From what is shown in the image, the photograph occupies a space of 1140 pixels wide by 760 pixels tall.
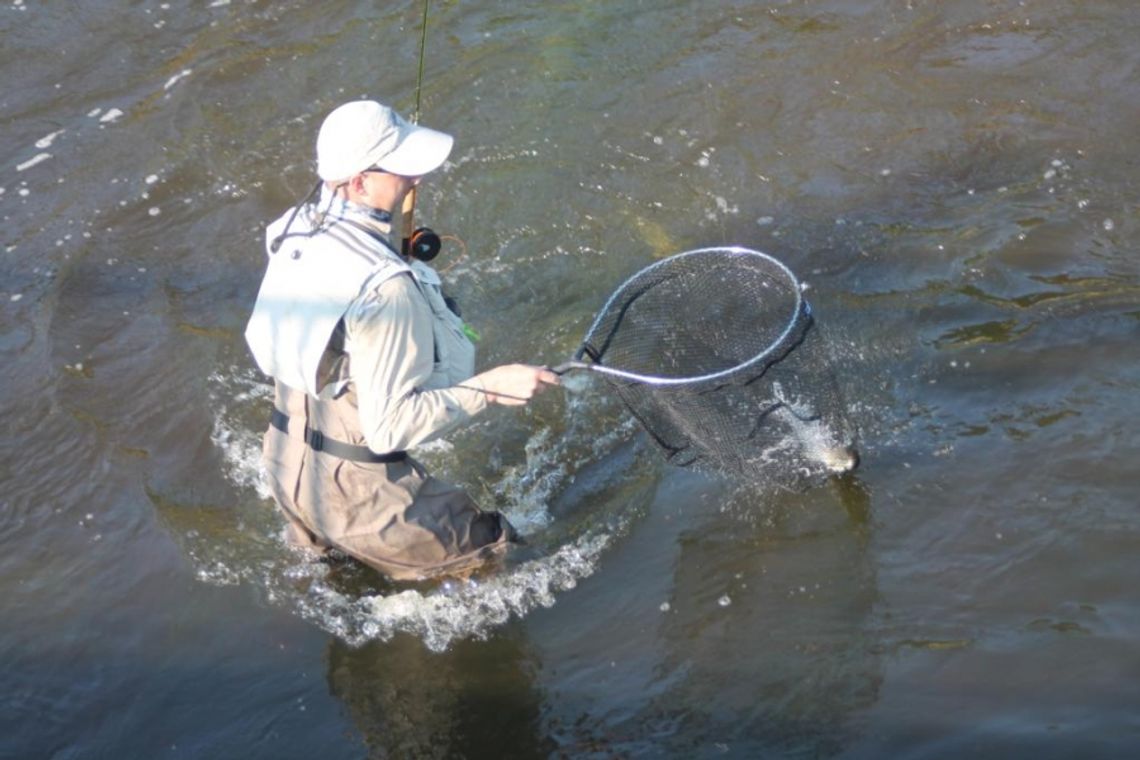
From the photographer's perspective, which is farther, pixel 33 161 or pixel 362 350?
pixel 33 161

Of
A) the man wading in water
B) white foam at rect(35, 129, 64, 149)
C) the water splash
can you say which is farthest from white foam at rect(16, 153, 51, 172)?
the man wading in water

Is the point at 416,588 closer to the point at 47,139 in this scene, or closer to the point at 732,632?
the point at 732,632

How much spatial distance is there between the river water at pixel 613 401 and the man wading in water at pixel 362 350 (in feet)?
2.60

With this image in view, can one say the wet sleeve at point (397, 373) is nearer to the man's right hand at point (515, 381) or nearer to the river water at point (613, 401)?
the man's right hand at point (515, 381)

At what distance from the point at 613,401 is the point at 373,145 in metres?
2.57

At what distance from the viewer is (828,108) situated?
8.84m

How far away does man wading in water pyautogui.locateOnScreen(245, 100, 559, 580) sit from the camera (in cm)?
428

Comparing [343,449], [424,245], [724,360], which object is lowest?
[724,360]

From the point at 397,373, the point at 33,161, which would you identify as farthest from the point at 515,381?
the point at 33,161

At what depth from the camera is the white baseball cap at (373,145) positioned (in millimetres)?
4306

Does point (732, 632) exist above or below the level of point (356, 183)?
below

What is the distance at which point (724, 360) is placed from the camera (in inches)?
230

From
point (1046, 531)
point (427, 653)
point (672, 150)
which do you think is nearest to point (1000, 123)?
point (672, 150)

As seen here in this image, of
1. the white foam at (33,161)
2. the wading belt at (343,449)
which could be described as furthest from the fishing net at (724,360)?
the white foam at (33,161)
